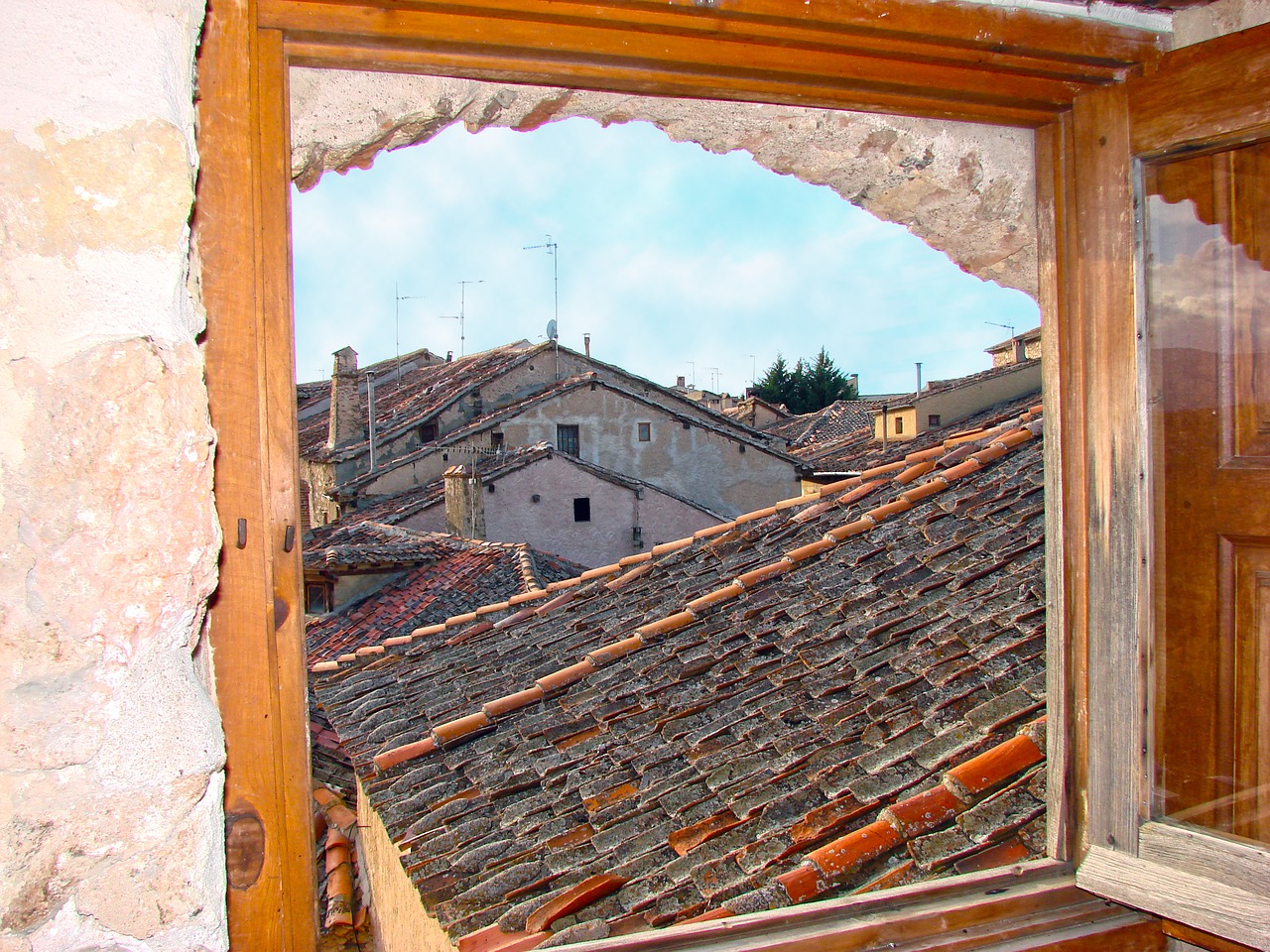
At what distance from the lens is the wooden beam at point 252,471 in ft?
3.65

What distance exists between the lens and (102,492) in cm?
99

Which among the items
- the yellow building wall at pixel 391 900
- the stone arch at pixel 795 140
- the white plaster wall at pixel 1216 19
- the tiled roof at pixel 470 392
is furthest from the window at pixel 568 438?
the white plaster wall at pixel 1216 19

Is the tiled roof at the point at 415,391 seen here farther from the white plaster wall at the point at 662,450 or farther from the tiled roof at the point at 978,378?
the tiled roof at the point at 978,378

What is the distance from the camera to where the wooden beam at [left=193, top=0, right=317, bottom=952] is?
1.11 metres

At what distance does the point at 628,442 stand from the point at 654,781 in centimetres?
1297

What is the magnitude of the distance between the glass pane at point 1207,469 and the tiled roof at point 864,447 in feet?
40.4

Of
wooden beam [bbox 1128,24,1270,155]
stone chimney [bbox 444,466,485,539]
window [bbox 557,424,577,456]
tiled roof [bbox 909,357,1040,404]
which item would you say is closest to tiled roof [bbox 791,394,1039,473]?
tiled roof [bbox 909,357,1040,404]

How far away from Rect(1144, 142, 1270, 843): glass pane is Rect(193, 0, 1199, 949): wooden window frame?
13cm

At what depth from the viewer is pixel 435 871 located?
3.40m

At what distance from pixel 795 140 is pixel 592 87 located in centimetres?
61

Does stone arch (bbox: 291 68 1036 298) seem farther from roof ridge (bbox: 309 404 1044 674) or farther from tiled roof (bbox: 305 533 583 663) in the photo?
tiled roof (bbox: 305 533 583 663)

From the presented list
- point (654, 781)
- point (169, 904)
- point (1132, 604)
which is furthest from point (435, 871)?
point (1132, 604)

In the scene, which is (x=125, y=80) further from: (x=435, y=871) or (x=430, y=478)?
(x=430, y=478)

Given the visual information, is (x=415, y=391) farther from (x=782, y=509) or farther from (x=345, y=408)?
(x=782, y=509)
